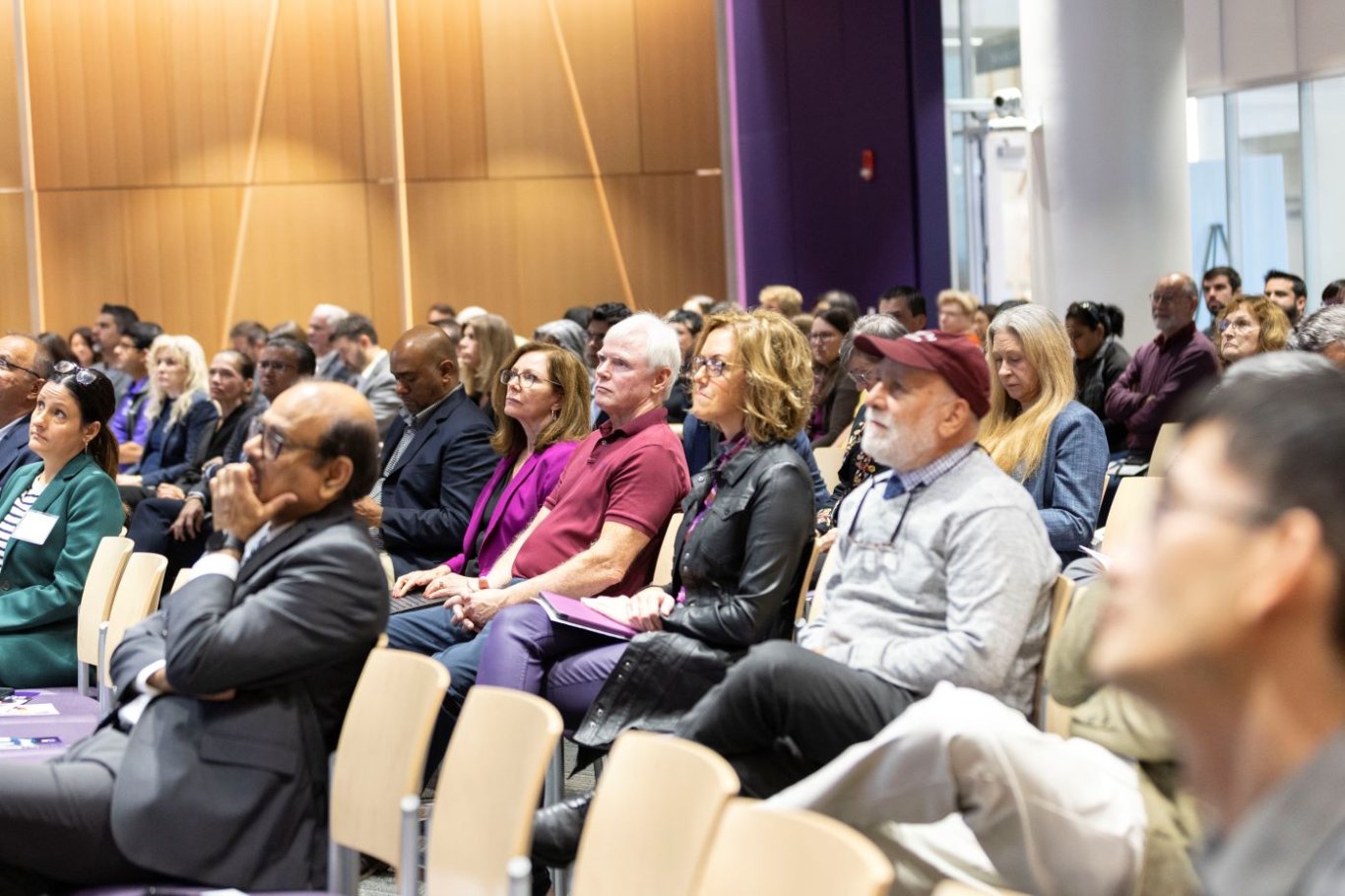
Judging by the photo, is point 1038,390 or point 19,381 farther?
point 19,381

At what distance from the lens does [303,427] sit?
285cm

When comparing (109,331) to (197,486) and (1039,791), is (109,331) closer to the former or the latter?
(197,486)

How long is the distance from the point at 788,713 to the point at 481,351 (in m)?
3.95

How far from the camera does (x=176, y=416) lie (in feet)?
26.3

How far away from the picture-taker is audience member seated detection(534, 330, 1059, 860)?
286cm

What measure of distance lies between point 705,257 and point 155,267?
15.5 feet

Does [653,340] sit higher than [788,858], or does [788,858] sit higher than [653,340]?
[653,340]

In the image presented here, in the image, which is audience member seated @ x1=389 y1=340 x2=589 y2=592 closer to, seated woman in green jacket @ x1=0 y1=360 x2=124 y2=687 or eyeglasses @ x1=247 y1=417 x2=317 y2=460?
seated woman in green jacket @ x1=0 y1=360 x2=124 y2=687

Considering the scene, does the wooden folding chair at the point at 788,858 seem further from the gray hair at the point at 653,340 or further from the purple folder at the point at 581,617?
the gray hair at the point at 653,340

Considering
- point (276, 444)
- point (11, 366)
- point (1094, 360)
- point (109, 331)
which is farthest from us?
point (109, 331)

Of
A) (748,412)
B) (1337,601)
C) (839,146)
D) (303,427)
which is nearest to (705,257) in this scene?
(839,146)

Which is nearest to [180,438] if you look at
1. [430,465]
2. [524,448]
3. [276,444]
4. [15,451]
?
[15,451]

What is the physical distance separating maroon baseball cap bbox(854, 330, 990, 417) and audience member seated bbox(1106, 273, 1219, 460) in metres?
3.69

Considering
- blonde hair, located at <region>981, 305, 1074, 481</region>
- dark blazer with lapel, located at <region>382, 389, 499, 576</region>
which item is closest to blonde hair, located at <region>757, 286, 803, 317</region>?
dark blazer with lapel, located at <region>382, 389, 499, 576</region>
